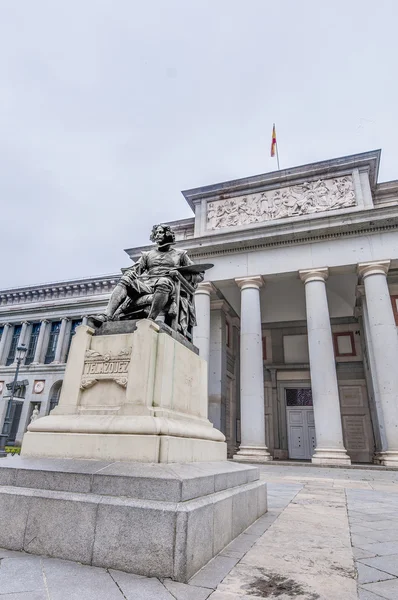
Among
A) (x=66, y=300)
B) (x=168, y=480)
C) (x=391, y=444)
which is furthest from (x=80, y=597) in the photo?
(x=66, y=300)

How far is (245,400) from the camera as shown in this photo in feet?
52.0

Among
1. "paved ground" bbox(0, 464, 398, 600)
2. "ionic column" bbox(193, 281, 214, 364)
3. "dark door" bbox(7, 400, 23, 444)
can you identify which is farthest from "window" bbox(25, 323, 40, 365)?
"paved ground" bbox(0, 464, 398, 600)

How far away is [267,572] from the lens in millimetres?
2371

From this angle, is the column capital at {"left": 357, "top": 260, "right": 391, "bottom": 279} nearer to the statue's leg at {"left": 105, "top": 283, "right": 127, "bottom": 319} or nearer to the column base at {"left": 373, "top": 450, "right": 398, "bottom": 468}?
the column base at {"left": 373, "top": 450, "right": 398, "bottom": 468}

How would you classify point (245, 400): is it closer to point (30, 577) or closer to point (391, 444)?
point (391, 444)

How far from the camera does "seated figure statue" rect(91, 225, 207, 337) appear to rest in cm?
422

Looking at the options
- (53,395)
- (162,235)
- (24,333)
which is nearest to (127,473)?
(162,235)

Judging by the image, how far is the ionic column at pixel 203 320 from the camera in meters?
17.0

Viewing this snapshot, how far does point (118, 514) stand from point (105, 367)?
59.9 inches

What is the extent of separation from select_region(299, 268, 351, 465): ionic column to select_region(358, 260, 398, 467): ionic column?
1652mm

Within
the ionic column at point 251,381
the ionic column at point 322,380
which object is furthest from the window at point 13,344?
the ionic column at point 322,380

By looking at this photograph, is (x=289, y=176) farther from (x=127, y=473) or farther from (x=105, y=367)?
(x=127, y=473)

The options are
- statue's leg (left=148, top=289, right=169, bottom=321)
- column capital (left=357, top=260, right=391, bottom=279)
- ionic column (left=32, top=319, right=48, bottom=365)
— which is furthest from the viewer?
ionic column (left=32, top=319, right=48, bottom=365)

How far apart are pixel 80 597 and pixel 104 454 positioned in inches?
48.4
